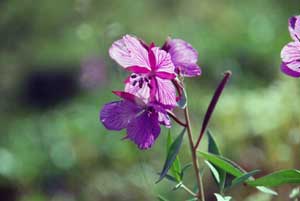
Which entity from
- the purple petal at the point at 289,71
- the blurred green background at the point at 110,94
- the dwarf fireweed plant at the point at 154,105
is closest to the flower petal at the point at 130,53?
the dwarf fireweed plant at the point at 154,105

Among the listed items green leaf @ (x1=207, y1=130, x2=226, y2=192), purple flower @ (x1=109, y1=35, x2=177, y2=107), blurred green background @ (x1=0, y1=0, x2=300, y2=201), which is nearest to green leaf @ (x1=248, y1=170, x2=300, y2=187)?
green leaf @ (x1=207, y1=130, x2=226, y2=192)

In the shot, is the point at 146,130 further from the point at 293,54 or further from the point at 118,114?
the point at 293,54

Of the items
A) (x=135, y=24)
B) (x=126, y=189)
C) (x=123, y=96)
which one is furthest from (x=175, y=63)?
(x=135, y=24)

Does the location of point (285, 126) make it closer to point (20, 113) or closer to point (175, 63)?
point (175, 63)

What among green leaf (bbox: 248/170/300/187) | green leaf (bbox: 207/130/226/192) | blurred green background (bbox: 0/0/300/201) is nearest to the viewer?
green leaf (bbox: 248/170/300/187)

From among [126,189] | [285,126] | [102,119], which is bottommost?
[126,189]

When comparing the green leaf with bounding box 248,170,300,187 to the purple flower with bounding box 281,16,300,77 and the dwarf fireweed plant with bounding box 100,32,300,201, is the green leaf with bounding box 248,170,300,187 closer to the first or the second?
the dwarf fireweed plant with bounding box 100,32,300,201

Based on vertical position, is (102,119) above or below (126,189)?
above
